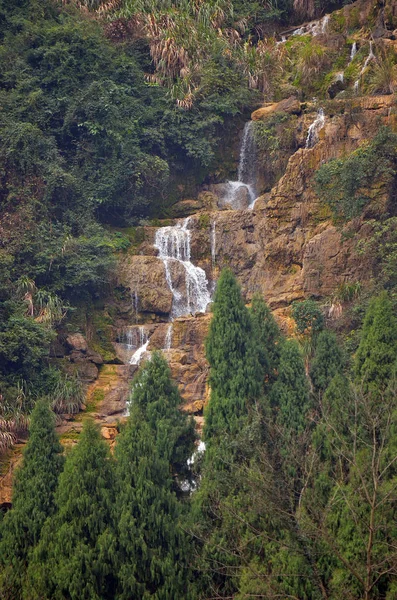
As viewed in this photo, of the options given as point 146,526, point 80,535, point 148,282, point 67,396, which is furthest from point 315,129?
point 80,535

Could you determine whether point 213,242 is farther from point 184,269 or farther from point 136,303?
point 136,303

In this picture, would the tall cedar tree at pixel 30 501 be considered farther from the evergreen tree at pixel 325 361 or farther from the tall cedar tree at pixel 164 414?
the evergreen tree at pixel 325 361

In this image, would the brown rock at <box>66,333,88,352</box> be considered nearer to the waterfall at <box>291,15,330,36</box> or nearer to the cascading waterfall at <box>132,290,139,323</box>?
the cascading waterfall at <box>132,290,139,323</box>

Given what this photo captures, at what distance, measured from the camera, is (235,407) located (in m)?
22.4

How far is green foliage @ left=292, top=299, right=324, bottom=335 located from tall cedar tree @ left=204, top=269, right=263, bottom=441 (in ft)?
16.3

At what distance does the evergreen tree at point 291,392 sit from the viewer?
2250 centimetres

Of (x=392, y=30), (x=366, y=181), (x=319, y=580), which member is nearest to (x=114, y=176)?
(x=366, y=181)

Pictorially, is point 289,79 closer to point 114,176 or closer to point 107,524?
point 114,176

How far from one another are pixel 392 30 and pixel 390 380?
20.5 meters

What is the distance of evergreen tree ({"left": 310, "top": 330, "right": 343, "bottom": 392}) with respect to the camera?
23734 millimetres

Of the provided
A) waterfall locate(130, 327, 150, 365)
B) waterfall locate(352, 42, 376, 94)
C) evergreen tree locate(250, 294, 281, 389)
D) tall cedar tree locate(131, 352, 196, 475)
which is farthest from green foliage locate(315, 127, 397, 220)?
tall cedar tree locate(131, 352, 196, 475)

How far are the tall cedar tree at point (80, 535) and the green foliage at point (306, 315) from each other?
979 centimetres

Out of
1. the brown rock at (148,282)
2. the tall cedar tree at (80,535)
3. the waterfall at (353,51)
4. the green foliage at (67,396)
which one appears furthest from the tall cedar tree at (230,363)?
the waterfall at (353,51)

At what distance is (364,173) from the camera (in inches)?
1206
